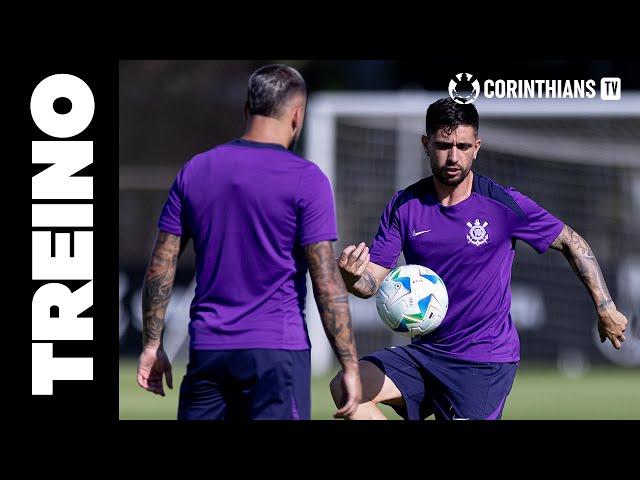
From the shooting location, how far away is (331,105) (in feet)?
56.7

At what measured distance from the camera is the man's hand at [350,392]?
569cm

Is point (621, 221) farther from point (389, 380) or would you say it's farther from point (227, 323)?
point (227, 323)

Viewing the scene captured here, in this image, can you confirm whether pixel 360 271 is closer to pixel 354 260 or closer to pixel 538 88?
pixel 354 260

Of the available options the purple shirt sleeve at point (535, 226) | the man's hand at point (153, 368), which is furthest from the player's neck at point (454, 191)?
the man's hand at point (153, 368)

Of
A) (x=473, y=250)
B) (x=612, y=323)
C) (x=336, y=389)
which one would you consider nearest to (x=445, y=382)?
(x=473, y=250)

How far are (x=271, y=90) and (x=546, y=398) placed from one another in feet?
32.1

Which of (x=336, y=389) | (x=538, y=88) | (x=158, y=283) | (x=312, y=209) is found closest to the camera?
(x=312, y=209)

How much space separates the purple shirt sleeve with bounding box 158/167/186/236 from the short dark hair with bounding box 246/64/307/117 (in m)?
0.50

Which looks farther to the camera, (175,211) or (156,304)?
(156,304)

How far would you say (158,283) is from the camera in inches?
233

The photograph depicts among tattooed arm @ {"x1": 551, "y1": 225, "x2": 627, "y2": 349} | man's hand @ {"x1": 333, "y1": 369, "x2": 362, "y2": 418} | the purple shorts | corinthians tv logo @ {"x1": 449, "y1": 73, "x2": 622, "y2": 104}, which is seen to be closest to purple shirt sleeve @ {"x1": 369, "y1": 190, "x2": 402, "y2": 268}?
the purple shorts

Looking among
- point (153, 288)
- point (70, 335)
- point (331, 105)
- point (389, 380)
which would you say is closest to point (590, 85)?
point (331, 105)

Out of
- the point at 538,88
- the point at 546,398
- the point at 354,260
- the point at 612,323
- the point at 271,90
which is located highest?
the point at 538,88

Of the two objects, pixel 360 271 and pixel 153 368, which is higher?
pixel 360 271
